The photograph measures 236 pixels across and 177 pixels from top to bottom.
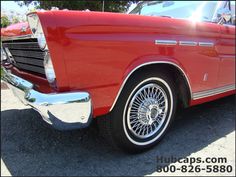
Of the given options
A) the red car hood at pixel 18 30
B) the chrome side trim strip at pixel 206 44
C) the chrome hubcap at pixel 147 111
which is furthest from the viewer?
the chrome side trim strip at pixel 206 44

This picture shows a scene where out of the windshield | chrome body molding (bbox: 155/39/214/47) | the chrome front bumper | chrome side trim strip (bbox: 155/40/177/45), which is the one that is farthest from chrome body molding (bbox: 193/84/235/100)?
the chrome front bumper

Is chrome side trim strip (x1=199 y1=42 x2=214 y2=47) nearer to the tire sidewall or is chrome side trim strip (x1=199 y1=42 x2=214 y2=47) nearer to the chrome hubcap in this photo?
the tire sidewall

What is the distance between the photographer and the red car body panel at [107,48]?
2.06 metres

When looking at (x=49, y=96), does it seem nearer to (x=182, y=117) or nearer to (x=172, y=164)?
(x=172, y=164)

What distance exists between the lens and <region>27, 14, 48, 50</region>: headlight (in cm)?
204

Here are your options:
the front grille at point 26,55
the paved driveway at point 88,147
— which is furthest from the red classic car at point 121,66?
the paved driveway at point 88,147

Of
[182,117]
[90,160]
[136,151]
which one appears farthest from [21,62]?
[182,117]

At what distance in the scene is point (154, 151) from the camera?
2.81 m

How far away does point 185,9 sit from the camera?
3525mm

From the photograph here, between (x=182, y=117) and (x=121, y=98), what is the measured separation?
4.79ft

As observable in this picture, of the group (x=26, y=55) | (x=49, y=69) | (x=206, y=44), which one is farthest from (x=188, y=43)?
(x=26, y=55)

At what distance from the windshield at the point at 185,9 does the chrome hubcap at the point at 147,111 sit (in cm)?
105

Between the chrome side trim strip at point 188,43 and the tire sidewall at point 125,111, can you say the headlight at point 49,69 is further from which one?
the chrome side trim strip at point 188,43

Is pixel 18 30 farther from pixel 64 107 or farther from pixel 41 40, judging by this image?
pixel 64 107
